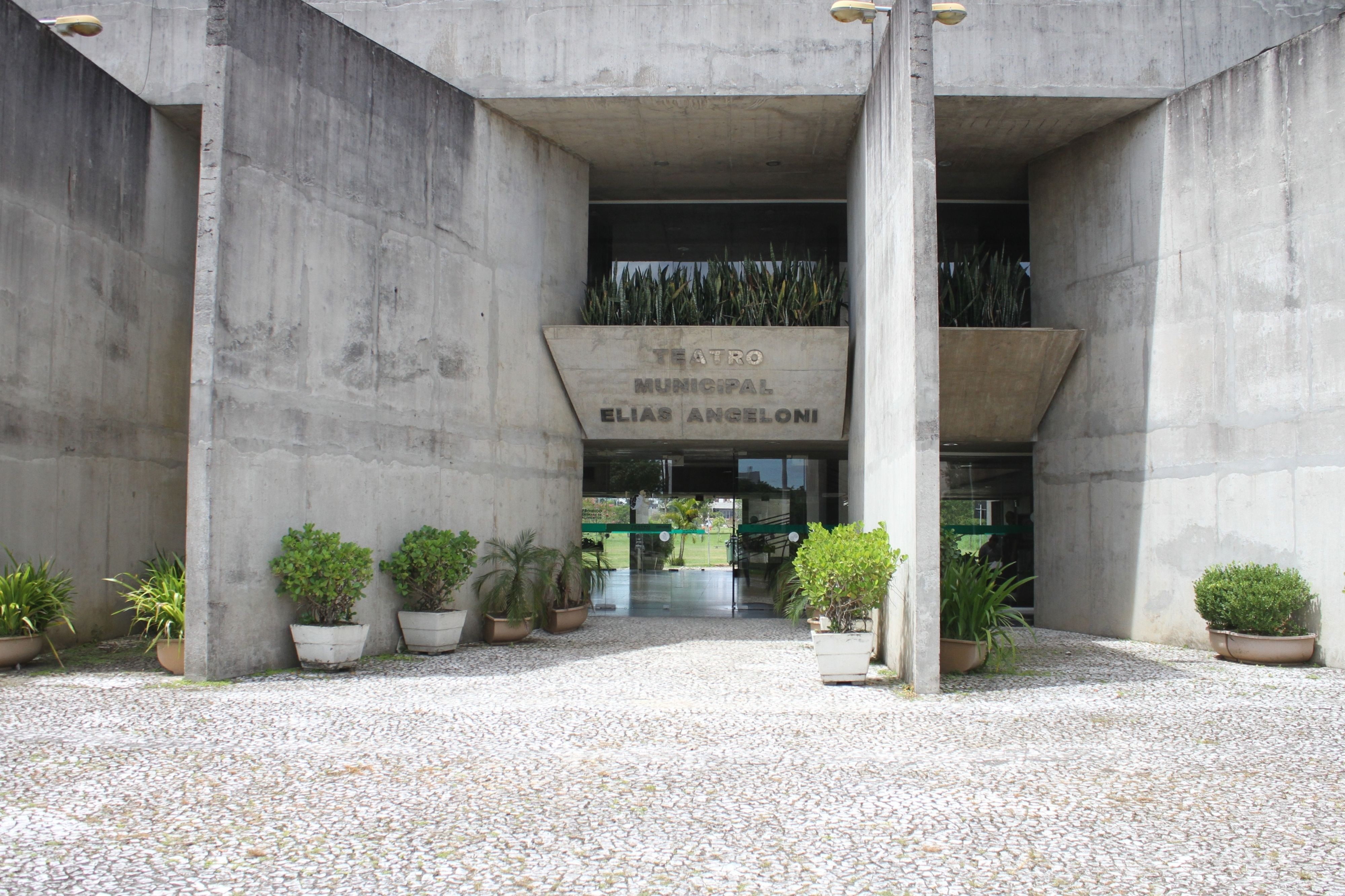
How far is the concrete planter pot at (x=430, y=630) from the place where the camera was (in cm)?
977

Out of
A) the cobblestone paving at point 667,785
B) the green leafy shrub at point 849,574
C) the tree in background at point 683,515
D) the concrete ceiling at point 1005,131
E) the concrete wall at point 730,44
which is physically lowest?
the cobblestone paving at point 667,785

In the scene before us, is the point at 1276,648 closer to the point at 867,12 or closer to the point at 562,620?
the point at 867,12

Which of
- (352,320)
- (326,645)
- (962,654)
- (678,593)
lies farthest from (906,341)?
(678,593)

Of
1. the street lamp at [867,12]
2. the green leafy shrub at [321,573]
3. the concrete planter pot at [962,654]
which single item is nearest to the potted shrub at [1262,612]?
the concrete planter pot at [962,654]

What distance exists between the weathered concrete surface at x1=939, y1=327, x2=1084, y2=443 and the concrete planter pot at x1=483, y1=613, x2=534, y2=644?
5559 millimetres

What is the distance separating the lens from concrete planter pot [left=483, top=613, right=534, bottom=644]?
10875mm

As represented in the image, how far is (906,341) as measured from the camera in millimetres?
8180

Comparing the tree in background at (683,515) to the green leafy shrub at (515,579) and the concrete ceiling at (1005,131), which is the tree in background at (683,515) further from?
the concrete ceiling at (1005,131)

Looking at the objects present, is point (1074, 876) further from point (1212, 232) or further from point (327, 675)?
point (1212, 232)

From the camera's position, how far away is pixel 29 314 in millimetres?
9391

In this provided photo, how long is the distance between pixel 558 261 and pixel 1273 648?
29.2 ft

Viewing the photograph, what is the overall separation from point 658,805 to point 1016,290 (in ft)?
34.3

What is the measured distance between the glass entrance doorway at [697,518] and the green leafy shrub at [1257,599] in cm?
581

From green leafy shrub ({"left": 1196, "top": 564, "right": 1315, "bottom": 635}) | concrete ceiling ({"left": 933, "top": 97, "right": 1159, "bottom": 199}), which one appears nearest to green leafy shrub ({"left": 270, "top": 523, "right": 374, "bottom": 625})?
concrete ceiling ({"left": 933, "top": 97, "right": 1159, "bottom": 199})
